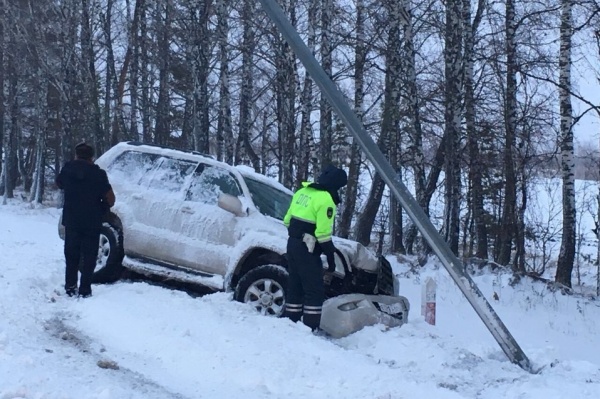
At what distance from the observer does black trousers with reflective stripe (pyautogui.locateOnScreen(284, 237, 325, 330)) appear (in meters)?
7.55

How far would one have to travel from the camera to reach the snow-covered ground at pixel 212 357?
5.55 meters

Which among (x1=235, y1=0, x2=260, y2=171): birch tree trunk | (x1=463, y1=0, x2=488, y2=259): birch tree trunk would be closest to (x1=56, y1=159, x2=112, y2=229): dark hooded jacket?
(x1=463, y1=0, x2=488, y2=259): birch tree trunk

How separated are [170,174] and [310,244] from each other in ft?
9.90

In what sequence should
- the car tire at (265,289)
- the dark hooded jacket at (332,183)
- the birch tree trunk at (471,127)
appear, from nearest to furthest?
the dark hooded jacket at (332,183)
the car tire at (265,289)
the birch tree trunk at (471,127)

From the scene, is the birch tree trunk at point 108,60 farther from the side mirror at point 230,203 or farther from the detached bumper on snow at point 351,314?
the detached bumper on snow at point 351,314

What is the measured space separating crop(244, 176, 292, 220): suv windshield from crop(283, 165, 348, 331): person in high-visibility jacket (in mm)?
1511

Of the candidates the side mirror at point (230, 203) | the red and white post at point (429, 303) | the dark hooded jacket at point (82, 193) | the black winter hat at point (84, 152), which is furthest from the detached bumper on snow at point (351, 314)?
the black winter hat at point (84, 152)

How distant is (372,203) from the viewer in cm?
2123

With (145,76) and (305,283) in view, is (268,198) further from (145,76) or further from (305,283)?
(145,76)

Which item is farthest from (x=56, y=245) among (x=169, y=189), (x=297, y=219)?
(x=297, y=219)

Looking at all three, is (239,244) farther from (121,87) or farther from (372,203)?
(121,87)

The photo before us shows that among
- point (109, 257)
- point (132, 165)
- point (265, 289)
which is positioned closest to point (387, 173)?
point (265, 289)

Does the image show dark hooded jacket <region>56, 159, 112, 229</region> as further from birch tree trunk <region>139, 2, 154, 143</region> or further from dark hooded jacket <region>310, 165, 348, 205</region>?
birch tree trunk <region>139, 2, 154, 143</region>

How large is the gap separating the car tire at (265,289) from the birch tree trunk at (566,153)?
9909mm
